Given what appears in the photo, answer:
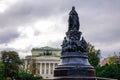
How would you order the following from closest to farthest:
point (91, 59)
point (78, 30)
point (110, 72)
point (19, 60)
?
point (78, 30)
point (110, 72)
point (91, 59)
point (19, 60)

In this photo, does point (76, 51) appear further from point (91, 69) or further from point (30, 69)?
point (30, 69)

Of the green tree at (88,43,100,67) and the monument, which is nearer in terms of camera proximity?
the monument

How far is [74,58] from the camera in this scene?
140 ft

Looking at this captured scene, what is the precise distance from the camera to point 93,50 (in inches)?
3767

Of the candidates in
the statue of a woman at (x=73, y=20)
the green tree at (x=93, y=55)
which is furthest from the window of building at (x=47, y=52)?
the statue of a woman at (x=73, y=20)

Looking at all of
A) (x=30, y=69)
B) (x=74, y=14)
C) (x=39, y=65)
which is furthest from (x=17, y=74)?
(x=39, y=65)

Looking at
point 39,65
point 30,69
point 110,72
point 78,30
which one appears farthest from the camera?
point 39,65

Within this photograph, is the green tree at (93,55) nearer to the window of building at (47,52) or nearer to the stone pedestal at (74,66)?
the stone pedestal at (74,66)

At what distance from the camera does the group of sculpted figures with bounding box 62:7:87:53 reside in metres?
43.4

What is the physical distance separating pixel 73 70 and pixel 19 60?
71682 millimetres

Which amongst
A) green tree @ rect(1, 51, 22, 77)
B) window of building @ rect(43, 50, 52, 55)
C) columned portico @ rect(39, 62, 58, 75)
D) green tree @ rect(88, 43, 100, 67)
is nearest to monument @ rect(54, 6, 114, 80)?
green tree @ rect(88, 43, 100, 67)

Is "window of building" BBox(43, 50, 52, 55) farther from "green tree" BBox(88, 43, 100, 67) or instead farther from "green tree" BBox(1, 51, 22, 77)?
"green tree" BBox(88, 43, 100, 67)

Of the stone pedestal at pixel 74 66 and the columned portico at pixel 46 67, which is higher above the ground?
the columned portico at pixel 46 67

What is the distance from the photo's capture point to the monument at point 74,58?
41.7 meters
